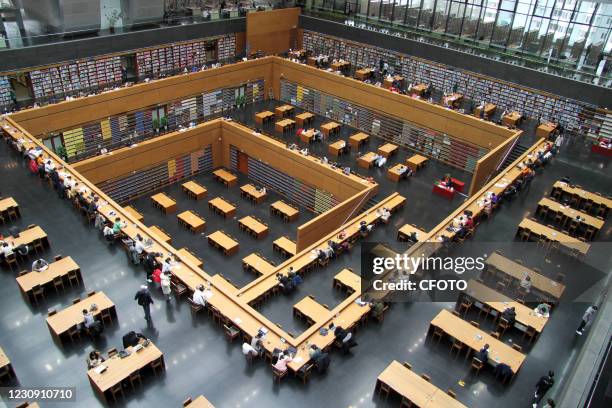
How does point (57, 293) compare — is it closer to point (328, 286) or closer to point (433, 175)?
point (328, 286)

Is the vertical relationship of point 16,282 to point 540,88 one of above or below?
below

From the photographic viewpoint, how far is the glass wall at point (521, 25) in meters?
21.4

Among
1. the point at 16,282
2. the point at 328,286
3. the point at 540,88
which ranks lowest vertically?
the point at 328,286

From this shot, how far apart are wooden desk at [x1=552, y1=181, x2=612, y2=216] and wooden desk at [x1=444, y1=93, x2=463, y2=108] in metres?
7.28

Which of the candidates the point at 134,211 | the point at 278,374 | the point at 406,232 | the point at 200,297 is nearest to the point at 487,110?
the point at 406,232

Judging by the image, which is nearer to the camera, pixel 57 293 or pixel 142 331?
pixel 142 331

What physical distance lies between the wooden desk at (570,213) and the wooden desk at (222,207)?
39.1ft

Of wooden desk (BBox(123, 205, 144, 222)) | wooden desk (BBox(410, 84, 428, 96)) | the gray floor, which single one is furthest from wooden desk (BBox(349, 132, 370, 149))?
wooden desk (BBox(123, 205, 144, 222))

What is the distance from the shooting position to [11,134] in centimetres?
1803

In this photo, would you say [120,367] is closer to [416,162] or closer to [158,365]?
[158,365]

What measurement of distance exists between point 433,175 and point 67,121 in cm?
1608

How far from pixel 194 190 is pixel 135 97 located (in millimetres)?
5348

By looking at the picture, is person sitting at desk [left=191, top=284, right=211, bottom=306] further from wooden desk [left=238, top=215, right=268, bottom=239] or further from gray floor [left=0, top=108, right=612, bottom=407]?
wooden desk [left=238, top=215, right=268, bottom=239]

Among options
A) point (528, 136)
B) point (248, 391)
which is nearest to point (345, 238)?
point (248, 391)
